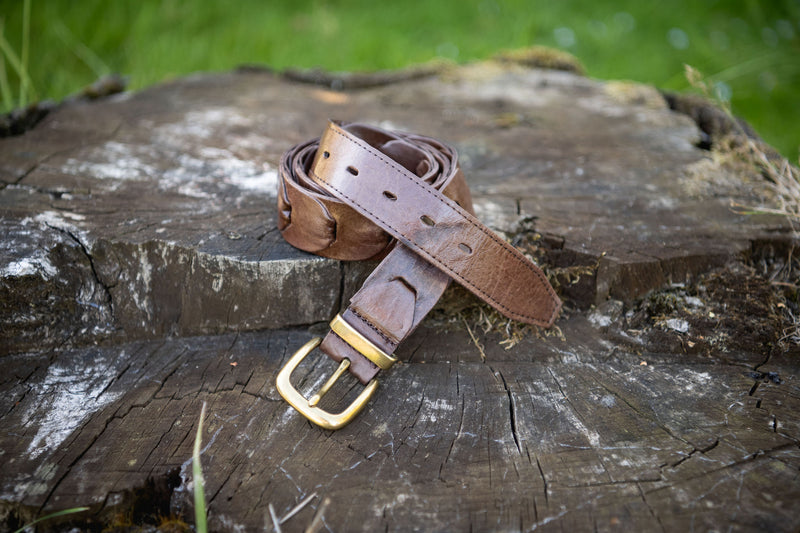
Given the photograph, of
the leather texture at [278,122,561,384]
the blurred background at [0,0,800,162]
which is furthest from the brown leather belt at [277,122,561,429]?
the blurred background at [0,0,800,162]

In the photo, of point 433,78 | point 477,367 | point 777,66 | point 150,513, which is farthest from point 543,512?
point 777,66

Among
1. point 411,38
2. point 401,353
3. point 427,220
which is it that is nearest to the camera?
point 427,220

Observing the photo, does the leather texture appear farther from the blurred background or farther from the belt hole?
the blurred background

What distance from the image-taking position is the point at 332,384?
5.86ft

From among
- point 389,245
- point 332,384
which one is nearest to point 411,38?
point 389,245

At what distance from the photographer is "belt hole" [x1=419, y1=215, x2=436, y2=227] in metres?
Result: 1.96

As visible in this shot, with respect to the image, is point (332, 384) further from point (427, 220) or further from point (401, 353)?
point (427, 220)

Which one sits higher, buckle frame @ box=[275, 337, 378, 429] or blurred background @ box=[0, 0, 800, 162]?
blurred background @ box=[0, 0, 800, 162]

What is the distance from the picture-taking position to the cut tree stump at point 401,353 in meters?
1.54

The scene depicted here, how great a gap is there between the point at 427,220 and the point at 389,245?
204 mm

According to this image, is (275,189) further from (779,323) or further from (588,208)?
(779,323)

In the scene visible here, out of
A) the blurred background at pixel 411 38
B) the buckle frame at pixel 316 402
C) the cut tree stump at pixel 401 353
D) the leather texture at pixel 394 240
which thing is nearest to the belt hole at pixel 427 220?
the leather texture at pixel 394 240

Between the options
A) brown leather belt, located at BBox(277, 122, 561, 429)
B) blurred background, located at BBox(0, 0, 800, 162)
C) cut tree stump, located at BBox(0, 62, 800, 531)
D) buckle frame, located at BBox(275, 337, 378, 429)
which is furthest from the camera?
blurred background, located at BBox(0, 0, 800, 162)

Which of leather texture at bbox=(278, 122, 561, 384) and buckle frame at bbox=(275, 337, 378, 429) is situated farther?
leather texture at bbox=(278, 122, 561, 384)
